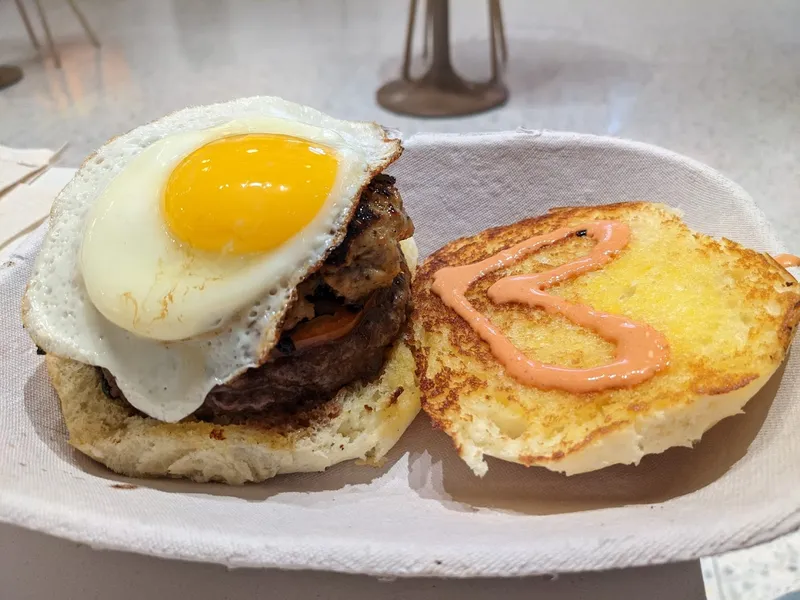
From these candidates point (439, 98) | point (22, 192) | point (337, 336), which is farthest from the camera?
point (439, 98)

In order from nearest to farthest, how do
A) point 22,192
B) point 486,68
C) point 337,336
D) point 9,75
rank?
point 337,336
point 22,192
point 486,68
point 9,75

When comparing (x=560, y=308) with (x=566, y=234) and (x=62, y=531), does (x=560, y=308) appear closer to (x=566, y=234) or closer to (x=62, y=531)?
(x=566, y=234)

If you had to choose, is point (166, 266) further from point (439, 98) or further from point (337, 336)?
point (439, 98)

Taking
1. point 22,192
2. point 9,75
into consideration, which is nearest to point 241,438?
point 22,192

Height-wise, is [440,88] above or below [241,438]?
below

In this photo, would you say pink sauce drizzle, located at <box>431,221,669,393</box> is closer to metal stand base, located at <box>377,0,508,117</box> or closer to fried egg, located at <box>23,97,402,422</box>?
fried egg, located at <box>23,97,402,422</box>

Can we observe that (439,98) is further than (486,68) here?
No

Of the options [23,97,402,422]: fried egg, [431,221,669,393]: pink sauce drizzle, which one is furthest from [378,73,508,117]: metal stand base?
[23,97,402,422]: fried egg

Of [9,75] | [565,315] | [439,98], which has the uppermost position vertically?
[565,315]
